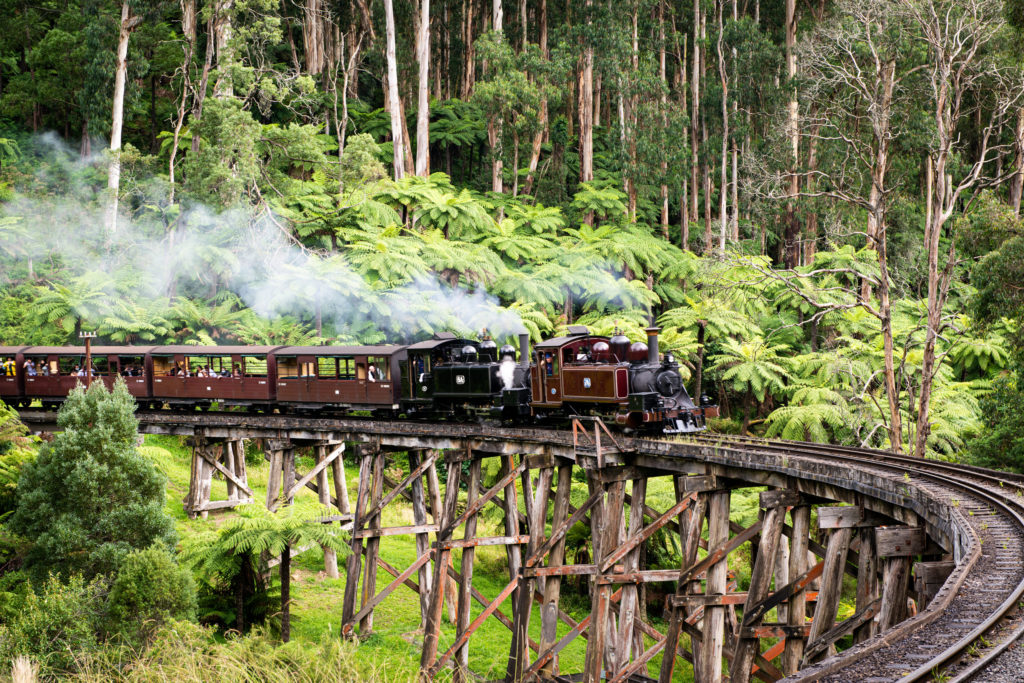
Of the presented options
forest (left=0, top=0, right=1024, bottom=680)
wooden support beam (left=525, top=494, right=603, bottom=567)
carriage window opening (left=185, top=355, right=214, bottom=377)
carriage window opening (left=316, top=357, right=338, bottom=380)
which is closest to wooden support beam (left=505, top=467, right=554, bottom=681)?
wooden support beam (left=525, top=494, right=603, bottom=567)

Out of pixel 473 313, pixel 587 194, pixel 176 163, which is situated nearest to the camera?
pixel 473 313

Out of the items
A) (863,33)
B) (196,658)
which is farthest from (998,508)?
(863,33)

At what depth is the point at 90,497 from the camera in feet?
54.0

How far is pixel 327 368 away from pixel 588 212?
1796 centimetres

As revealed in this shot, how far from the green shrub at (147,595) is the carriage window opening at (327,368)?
7.85m

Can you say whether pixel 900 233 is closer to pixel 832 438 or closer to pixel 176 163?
pixel 832 438

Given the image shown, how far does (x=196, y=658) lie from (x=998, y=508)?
34.7 ft

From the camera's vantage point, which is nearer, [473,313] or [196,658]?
[196,658]

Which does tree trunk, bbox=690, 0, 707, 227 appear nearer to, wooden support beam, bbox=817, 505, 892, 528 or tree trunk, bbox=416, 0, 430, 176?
tree trunk, bbox=416, 0, 430, 176

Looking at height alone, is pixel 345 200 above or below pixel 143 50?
below

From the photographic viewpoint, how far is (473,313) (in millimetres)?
29281

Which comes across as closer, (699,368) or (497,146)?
(699,368)

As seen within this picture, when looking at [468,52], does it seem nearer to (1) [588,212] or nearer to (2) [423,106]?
(2) [423,106]

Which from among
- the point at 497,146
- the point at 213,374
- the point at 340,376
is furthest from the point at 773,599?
the point at 497,146
